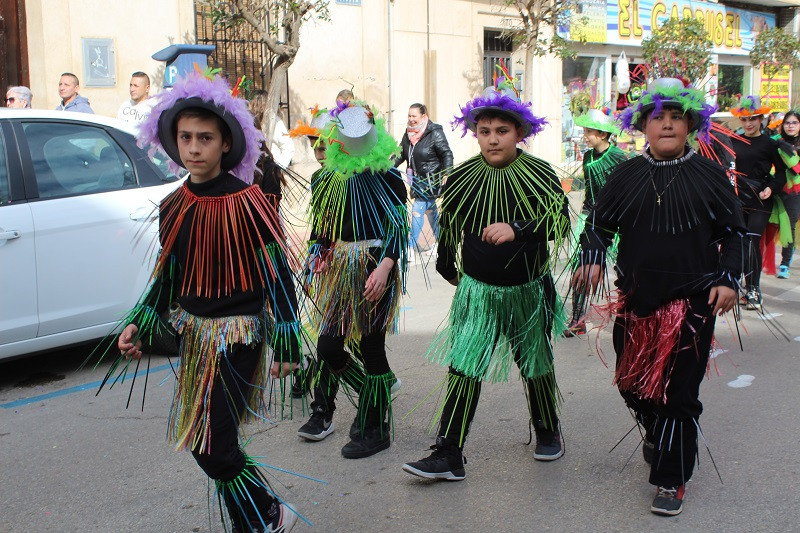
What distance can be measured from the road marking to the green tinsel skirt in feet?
6.24

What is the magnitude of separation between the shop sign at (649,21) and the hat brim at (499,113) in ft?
47.0

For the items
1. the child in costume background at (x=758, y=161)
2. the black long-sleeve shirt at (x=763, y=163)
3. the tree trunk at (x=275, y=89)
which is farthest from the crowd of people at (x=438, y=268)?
the tree trunk at (x=275, y=89)

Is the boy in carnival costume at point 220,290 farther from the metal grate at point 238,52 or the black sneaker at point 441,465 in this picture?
the metal grate at point 238,52

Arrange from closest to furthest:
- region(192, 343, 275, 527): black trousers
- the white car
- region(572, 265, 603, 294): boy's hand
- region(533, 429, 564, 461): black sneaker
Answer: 1. region(192, 343, 275, 527): black trousers
2. region(572, 265, 603, 294): boy's hand
3. region(533, 429, 564, 461): black sneaker
4. the white car

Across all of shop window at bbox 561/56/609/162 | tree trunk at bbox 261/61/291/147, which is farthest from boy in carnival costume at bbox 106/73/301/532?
shop window at bbox 561/56/609/162

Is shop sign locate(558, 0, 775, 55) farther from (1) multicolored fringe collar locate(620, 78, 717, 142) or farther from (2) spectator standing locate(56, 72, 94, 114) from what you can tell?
(1) multicolored fringe collar locate(620, 78, 717, 142)

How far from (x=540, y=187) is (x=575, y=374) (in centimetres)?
215

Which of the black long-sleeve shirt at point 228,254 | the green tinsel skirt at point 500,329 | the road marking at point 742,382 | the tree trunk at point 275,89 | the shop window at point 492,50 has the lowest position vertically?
the road marking at point 742,382

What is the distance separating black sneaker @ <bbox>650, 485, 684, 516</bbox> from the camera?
3547 millimetres

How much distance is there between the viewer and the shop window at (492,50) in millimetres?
17922

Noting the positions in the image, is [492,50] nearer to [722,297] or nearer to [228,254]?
[722,297]

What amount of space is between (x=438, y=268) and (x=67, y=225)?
258cm

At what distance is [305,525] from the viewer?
357cm

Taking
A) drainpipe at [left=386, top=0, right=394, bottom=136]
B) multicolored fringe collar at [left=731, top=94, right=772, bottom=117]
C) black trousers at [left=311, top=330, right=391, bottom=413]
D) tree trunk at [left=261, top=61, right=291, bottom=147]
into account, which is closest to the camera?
black trousers at [left=311, top=330, right=391, bottom=413]
